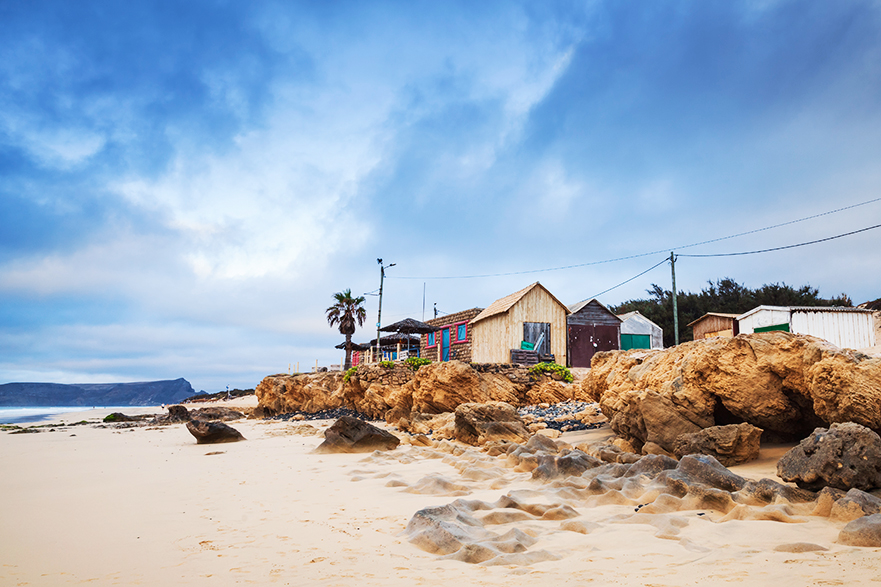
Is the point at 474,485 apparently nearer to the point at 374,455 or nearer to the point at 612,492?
the point at 612,492

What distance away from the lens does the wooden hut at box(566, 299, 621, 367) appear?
26.7 meters

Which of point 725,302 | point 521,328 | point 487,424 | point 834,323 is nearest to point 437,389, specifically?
point 487,424

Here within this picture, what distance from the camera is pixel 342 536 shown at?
3586mm

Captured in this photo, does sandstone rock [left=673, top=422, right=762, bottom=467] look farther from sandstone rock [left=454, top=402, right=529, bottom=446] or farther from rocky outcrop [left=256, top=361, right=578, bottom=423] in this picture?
rocky outcrop [left=256, top=361, right=578, bottom=423]

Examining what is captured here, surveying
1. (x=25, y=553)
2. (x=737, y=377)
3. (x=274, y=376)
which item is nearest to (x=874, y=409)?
(x=737, y=377)

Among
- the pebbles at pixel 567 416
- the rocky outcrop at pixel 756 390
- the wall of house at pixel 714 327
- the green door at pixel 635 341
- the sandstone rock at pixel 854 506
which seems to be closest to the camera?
the sandstone rock at pixel 854 506

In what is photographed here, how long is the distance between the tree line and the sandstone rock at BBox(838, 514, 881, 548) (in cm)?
3413

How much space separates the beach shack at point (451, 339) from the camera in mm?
26281

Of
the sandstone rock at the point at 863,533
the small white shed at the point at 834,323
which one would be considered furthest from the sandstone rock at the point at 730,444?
the small white shed at the point at 834,323

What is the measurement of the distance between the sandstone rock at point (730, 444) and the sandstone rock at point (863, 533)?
236 centimetres

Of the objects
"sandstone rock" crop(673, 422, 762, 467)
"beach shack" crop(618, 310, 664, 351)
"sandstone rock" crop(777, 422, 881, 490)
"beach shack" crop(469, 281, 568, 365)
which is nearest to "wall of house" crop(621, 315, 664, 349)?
"beach shack" crop(618, 310, 664, 351)

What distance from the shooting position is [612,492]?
13.8 feet

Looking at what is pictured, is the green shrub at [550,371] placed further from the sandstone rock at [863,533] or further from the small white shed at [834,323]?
the sandstone rock at [863,533]

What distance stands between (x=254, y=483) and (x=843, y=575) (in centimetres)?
558
